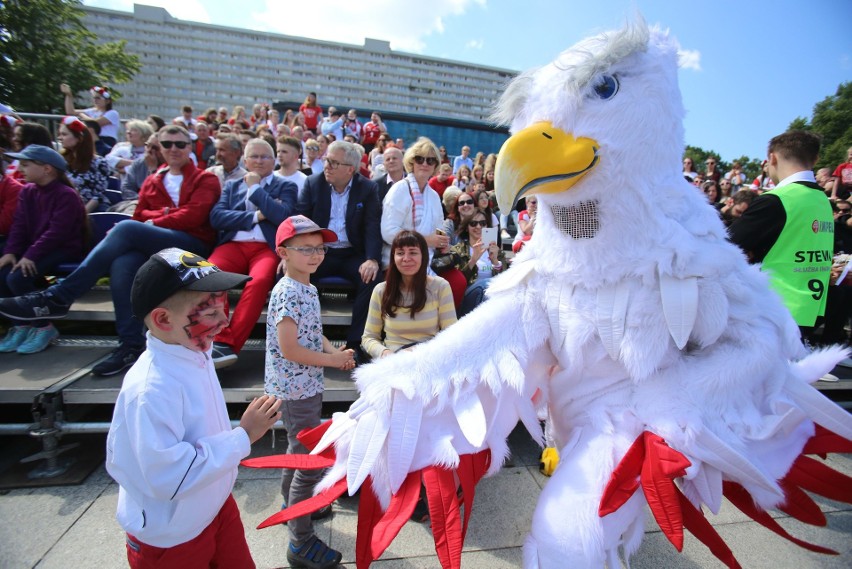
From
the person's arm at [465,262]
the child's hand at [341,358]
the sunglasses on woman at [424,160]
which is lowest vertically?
the child's hand at [341,358]

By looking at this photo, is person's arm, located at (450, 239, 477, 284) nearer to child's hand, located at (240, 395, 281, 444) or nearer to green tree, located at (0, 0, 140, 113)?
child's hand, located at (240, 395, 281, 444)

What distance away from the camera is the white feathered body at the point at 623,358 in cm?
125

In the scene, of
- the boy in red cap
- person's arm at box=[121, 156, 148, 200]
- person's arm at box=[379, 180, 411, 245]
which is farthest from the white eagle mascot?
person's arm at box=[121, 156, 148, 200]

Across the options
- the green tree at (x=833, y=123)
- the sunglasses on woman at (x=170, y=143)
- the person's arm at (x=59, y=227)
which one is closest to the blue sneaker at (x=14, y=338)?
the person's arm at (x=59, y=227)

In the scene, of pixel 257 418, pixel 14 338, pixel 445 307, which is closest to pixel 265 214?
pixel 445 307

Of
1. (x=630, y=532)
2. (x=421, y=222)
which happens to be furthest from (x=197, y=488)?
(x=421, y=222)

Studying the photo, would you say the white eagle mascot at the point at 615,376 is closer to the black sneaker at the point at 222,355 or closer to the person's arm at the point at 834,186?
the black sneaker at the point at 222,355

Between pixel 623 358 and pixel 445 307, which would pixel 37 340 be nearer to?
pixel 445 307

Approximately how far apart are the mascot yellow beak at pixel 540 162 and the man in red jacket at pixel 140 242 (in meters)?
2.98

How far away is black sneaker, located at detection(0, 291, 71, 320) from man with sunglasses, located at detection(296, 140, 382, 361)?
1906 millimetres

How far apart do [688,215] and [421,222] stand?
2.34 meters

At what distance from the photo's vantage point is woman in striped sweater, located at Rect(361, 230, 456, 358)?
256 centimetres

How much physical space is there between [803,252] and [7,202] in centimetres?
608

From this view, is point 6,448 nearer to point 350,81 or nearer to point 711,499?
point 711,499
